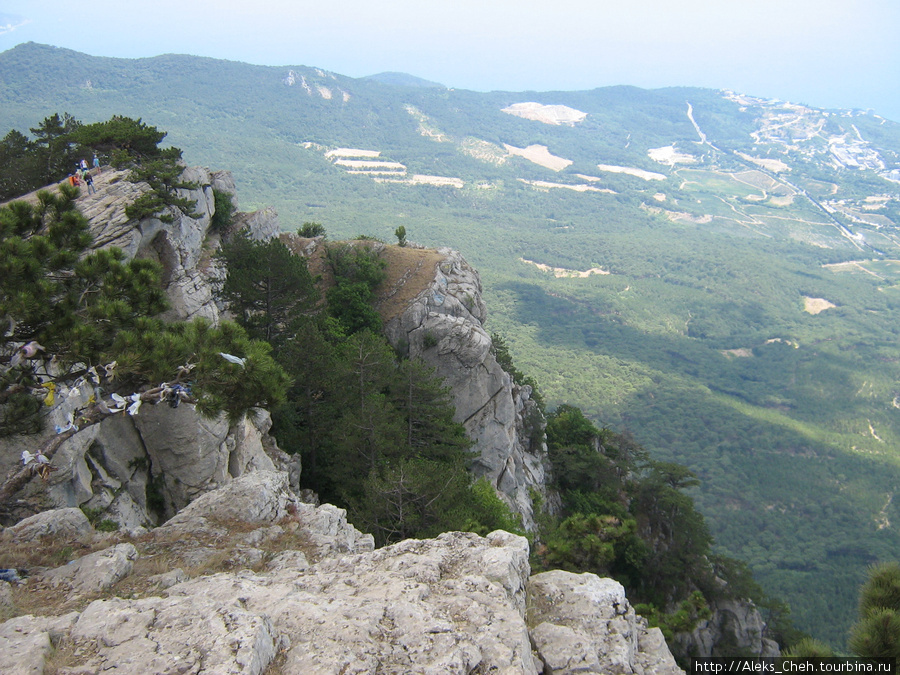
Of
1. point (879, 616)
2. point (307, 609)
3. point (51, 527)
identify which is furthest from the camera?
point (51, 527)

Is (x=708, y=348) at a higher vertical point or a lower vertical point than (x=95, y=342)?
lower

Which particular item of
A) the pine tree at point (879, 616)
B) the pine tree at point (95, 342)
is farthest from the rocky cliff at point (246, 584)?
the pine tree at point (879, 616)

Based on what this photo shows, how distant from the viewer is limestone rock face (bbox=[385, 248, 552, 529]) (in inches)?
1326

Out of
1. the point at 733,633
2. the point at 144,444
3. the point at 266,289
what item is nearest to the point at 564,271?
the point at 733,633

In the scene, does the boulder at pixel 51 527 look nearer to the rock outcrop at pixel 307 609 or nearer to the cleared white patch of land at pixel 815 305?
the rock outcrop at pixel 307 609

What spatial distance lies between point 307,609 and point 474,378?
25203 mm

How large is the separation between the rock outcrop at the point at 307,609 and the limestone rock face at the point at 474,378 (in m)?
19.4

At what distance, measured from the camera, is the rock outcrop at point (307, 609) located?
323 inches

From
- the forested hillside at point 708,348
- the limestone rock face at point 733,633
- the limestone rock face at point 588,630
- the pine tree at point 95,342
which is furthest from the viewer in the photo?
the forested hillside at point 708,348

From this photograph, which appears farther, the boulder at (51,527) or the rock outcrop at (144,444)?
the rock outcrop at (144,444)

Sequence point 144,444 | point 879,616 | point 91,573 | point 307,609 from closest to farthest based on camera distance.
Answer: point 879,616 → point 307,609 → point 91,573 → point 144,444

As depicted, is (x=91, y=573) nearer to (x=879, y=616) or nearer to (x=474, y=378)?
(x=879, y=616)

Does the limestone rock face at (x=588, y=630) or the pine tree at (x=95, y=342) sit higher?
the pine tree at (x=95, y=342)

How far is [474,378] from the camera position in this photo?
113ft
